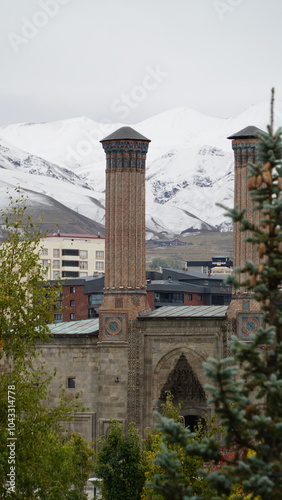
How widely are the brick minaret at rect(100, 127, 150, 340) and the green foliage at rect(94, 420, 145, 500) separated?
14.6 meters

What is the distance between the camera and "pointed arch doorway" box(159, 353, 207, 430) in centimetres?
7356

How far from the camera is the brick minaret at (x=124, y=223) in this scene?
246 feet

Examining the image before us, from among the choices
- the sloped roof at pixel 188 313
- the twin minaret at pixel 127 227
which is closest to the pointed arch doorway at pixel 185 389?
the sloped roof at pixel 188 313

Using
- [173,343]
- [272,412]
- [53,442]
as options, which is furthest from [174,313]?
[272,412]

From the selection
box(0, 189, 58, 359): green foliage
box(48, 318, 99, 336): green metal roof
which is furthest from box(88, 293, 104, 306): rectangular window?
box(0, 189, 58, 359): green foliage

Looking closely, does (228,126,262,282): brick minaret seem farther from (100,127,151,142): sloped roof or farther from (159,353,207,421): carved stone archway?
(159,353,207,421): carved stone archway

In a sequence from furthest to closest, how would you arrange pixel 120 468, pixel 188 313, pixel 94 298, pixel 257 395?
pixel 94 298 → pixel 188 313 → pixel 120 468 → pixel 257 395

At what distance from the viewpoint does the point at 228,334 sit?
72625 mm

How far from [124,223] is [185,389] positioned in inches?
423

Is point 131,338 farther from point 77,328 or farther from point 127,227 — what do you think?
point 127,227

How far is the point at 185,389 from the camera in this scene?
242 feet

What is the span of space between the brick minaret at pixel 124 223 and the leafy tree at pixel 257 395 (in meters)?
48.1

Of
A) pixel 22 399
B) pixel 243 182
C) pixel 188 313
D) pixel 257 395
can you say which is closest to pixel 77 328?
pixel 188 313

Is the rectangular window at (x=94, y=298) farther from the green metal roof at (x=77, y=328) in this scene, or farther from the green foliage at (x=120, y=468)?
the green foliage at (x=120, y=468)
